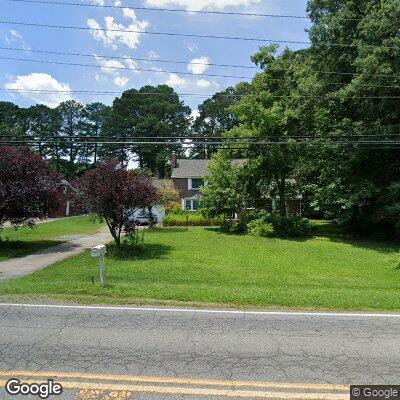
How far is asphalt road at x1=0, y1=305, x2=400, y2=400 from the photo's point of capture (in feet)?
16.2

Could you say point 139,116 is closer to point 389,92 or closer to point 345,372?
point 389,92

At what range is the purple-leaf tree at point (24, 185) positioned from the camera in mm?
18922

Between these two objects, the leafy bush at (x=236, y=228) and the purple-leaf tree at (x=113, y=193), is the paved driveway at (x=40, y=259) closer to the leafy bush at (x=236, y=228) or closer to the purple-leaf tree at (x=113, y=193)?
the purple-leaf tree at (x=113, y=193)

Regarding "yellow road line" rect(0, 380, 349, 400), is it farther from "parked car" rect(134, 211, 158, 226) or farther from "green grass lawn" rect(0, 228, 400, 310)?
"parked car" rect(134, 211, 158, 226)

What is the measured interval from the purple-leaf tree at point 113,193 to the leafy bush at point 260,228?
39.2 feet

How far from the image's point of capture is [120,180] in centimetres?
1702

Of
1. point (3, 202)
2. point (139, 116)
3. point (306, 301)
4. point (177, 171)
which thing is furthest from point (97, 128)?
point (306, 301)

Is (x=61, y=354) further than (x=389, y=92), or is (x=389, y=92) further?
(x=389, y=92)

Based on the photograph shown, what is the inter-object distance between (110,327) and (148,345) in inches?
47.6

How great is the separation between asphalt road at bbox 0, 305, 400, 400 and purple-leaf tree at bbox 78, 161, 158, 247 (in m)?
8.60

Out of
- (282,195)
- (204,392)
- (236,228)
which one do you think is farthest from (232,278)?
(282,195)

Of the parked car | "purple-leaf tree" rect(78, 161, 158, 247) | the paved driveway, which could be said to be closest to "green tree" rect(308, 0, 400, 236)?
the parked car

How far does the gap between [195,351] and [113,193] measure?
11.5m

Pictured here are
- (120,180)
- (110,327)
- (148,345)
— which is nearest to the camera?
(148,345)
